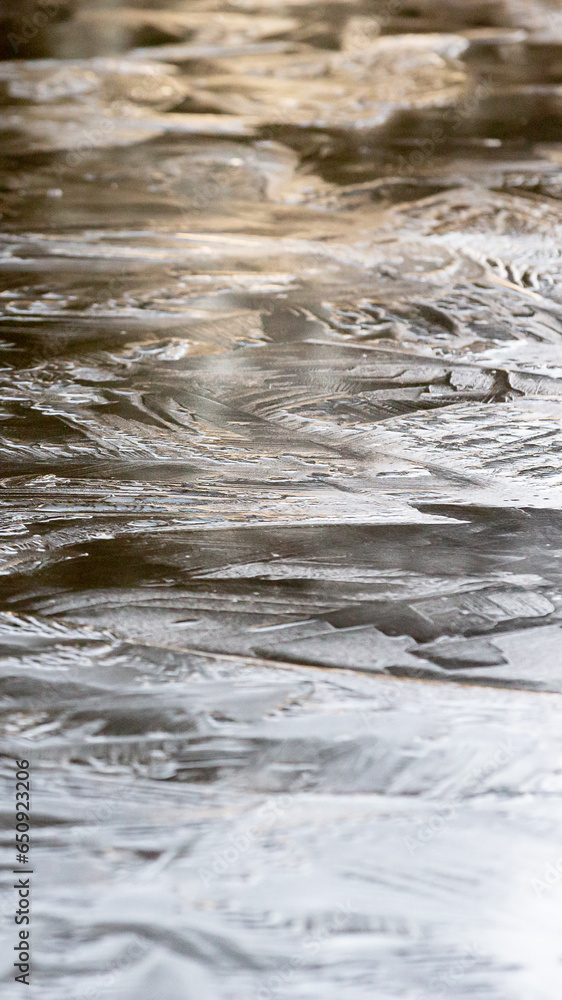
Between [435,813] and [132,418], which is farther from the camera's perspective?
[132,418]

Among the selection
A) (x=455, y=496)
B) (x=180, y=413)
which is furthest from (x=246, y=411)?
(x=455, y=496)

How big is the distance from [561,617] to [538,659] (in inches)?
4.1

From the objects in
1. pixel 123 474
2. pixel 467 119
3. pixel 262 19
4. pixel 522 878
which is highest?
pixel 262 19

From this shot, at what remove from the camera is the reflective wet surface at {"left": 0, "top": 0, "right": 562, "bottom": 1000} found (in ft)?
3.29

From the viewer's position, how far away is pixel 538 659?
4.41 feet

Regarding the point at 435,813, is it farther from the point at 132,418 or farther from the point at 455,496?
the point at 132,418

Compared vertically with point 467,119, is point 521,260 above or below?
below

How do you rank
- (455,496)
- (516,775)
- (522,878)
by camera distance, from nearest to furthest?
(522,878) → (516,775) → (455,496)

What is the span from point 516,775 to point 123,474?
0.91 meters

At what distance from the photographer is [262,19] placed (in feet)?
21.3

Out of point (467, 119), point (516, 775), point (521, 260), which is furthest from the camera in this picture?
point (467, 119)

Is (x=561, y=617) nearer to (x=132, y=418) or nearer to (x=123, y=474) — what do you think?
(x=123, y=474)

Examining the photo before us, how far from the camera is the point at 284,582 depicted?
4.94 feet

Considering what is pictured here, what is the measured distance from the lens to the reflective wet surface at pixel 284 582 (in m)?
1.00
